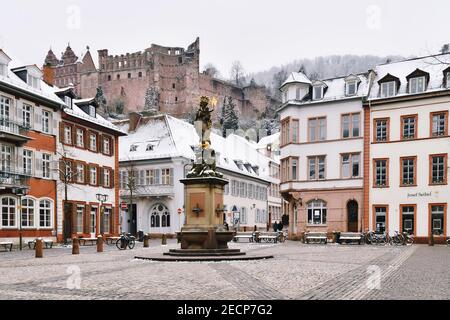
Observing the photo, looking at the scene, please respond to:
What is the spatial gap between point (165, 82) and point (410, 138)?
98.9 meters

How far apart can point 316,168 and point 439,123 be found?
30.8ft

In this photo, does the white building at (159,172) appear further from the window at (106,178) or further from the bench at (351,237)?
the bench at (351,237)

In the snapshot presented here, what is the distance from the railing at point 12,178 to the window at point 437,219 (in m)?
26.2

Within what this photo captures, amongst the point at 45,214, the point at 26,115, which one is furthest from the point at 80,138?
the point at 45,214

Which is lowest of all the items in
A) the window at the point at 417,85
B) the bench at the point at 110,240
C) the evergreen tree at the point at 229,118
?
the bench at the point at 110,240

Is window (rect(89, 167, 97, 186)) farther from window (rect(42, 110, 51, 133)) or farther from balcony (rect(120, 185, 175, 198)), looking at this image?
balcony (rect(120, 185, 175, 198))

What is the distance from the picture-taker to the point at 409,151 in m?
40.2

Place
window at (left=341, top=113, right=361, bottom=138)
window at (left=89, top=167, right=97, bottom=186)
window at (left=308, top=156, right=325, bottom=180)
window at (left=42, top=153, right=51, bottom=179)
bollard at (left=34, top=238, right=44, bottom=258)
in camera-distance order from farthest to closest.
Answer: window at (left=308, top=156, right=325, bottom=180)
window at (left=89, top=167, right=97, bottom=186)
window at (left=341, top=113, right=361, bottom=138)
window at (left=42, top=153, right=51, bottom=179)
bollard at (left=34, top=238, right=44, bottom=258)

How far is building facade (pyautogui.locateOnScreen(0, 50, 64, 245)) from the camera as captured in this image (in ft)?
110

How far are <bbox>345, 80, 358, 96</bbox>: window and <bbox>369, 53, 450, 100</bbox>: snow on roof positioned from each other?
1313 mm

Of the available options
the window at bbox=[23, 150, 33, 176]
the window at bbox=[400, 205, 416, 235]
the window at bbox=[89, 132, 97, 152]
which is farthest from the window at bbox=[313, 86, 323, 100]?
the window at bbox=[23, 150, 33, 176]

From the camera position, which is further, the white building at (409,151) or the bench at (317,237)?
the white building at (409,151)

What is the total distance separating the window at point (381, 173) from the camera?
134 feet

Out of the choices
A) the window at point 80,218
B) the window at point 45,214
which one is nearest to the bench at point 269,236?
the window at point 80,218
